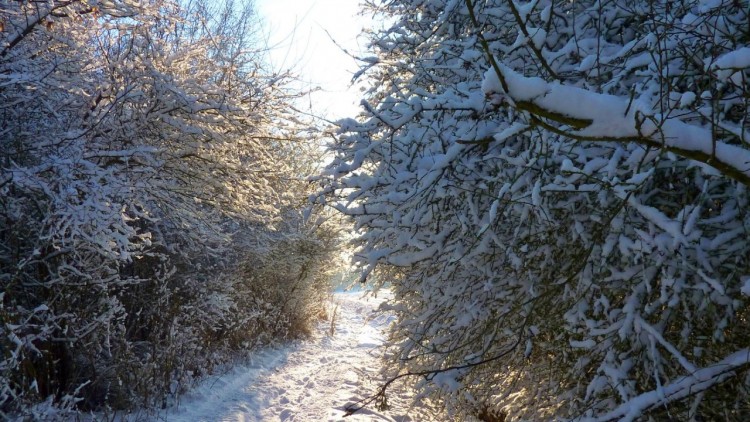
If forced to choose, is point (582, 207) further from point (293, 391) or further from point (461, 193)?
point (293, 391)

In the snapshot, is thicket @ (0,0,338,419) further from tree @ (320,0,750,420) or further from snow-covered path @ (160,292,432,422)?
tree @ (320,0,750,420)

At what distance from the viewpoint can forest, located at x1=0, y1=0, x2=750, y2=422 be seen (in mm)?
2324

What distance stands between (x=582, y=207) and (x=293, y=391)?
6.09 meters

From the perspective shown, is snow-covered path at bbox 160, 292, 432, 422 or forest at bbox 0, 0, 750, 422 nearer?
forest at bbox 0, 0, 750, 422

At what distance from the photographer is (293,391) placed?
7.56m

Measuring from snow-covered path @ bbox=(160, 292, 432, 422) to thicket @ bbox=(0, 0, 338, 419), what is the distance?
1.46 feet

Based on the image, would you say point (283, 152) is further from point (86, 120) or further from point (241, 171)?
point (86, 120)

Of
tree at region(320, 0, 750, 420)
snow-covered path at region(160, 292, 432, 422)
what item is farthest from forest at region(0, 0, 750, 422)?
snow-covered path at region(160, 292, 432, 422)

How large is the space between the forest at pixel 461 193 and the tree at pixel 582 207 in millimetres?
19

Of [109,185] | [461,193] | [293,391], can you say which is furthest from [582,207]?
[293,391]

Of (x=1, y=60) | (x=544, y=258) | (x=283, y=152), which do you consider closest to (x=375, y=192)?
(x=544, y=258)

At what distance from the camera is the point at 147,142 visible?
5336 mm

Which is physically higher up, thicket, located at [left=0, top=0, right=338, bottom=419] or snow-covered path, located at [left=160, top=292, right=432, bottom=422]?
thicket, located at [left=0, top=0, right=338, bottom=419]

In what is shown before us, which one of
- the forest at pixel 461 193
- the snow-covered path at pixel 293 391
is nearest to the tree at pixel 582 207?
the forest at pixel 461 193
